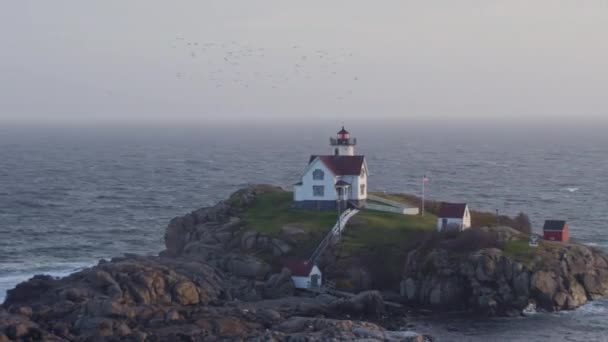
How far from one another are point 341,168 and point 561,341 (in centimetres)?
2799

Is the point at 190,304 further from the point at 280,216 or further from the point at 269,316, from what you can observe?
the point at 280,216

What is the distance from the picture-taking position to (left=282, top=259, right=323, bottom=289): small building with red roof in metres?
67.6

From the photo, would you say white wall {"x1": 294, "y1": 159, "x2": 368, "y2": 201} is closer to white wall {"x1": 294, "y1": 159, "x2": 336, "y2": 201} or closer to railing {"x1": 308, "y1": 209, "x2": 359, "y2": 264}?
white wall {"x1": 294, "y1": 159, "x2": 336, "y2": 201}

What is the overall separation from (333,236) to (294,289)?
7.42 meters

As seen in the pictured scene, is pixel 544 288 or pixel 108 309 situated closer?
pixel 108 309

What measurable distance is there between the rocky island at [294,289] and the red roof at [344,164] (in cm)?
460

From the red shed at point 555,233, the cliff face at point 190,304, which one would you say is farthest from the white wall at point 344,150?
the red shed at point 555,233

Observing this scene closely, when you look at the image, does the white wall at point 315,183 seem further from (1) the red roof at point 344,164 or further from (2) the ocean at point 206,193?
(2) the ocean at point 206,193

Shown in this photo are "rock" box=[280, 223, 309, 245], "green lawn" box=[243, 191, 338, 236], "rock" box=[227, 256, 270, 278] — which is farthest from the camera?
A: "green lawn" box=[243, 191, 338, 236]

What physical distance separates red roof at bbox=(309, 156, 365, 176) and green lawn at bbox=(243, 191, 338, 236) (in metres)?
3.54

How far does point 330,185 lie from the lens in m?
80.4

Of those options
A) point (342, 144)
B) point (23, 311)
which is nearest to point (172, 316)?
point (23, 311)

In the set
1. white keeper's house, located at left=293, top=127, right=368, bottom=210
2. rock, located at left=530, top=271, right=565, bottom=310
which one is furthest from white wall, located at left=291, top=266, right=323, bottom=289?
rock, located at left=530, top=271, right=565, bottom=310

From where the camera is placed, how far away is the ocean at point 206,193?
74.0 metres
